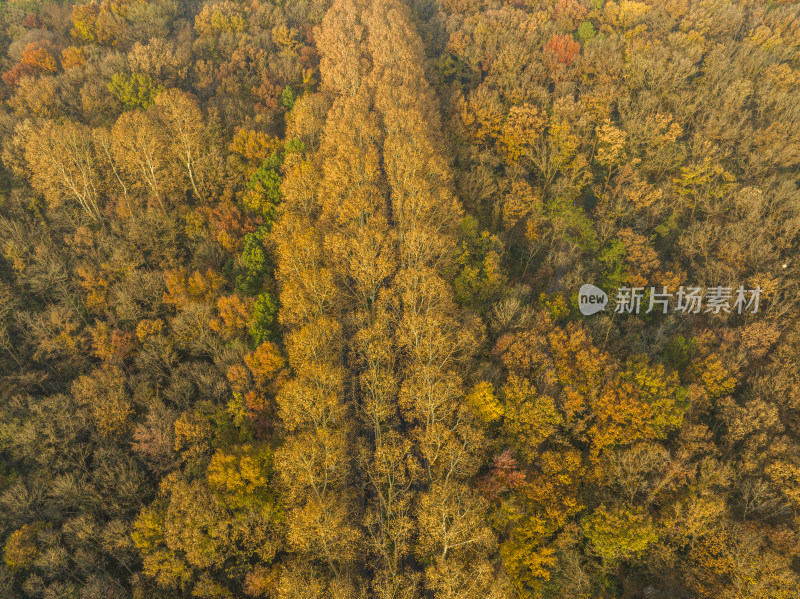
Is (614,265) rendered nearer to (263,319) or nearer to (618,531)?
(618,531)

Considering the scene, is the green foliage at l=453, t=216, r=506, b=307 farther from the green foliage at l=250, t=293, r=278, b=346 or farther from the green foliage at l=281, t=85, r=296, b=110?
the green foliage at l=281, t=85, r=296, b=110

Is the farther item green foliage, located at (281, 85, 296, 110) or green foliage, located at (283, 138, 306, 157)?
green foliage, located at (281, 85, 296, 110)

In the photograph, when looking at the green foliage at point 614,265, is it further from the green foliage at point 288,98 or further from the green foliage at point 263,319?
the green foliage at point 288,98

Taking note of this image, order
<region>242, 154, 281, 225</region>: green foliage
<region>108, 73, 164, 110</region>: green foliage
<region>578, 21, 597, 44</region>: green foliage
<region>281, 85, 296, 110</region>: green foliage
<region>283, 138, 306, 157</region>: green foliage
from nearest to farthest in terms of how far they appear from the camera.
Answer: <region>242, 154, 281, 225</region>: green foliage < <region>283, 138, 306, 157</region>: green foliage < <region>108, 73, 164, 110</region>: green foliage < <region>281, 85, 296, 110</region>: green foliage < <region>578, 21, 597, 44</region>: green foliage

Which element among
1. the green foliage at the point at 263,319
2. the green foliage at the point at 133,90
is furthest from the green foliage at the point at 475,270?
the green foliage at the point at 133,90

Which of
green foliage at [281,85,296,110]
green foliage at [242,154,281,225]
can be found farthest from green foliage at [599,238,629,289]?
green foliage at [281,85,296,110]

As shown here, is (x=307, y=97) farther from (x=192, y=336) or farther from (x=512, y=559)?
(x=512, y=559)

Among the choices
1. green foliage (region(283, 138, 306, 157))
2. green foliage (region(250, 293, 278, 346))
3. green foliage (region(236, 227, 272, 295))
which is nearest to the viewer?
green foliage (region(250, 293, 278, 346))
